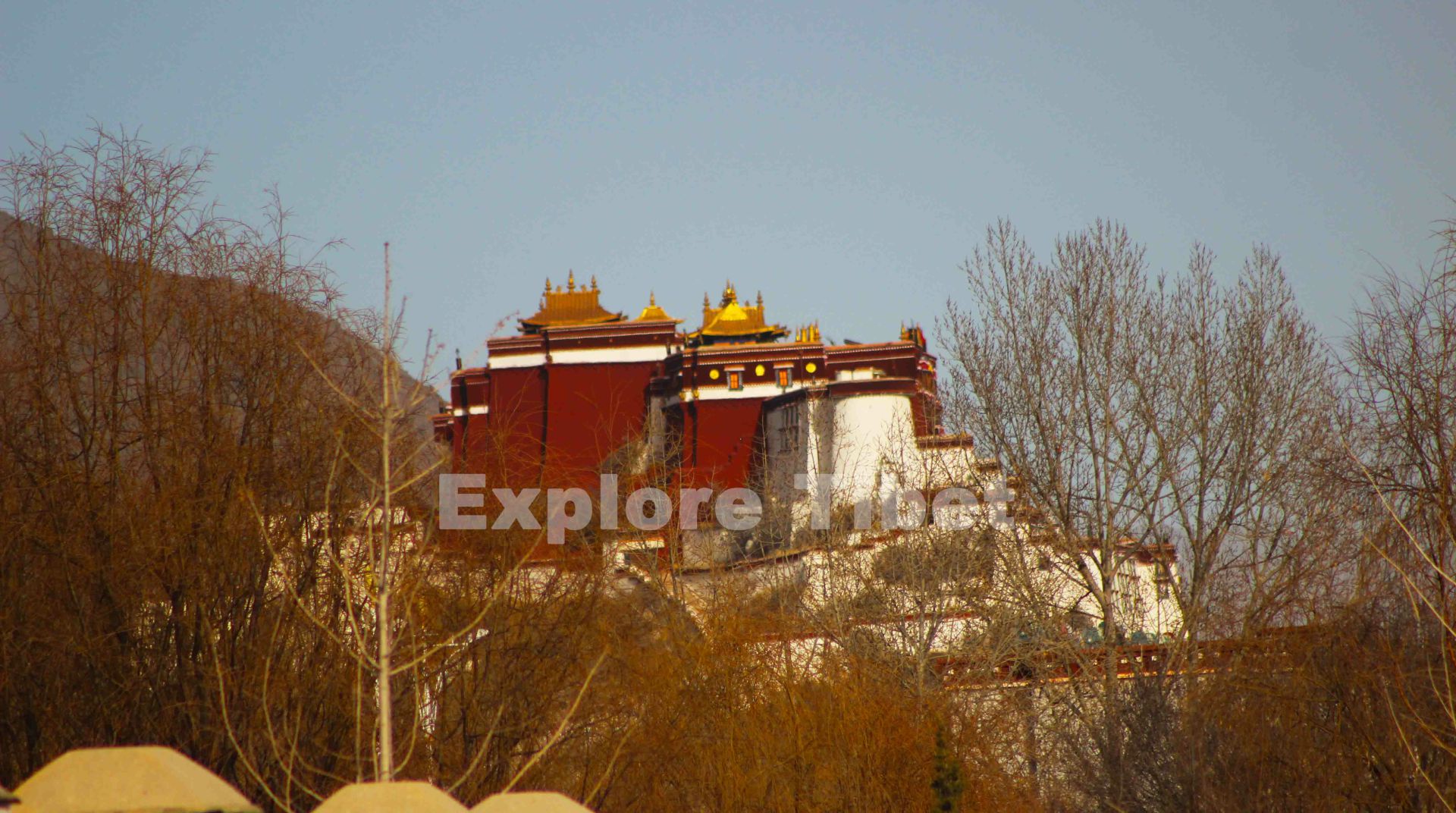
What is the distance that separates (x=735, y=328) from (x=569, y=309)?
460 cm

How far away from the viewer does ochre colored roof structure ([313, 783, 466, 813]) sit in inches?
197

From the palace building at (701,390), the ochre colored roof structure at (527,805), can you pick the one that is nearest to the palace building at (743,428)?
the palace building at (701,390)

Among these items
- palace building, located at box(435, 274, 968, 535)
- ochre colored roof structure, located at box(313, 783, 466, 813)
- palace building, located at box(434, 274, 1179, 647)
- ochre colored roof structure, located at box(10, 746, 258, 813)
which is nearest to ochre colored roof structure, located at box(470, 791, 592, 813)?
ochre colored roof structure, located at box(313, 783, 466, 813)

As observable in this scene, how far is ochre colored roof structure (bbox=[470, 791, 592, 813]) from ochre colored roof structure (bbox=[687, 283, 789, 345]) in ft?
107

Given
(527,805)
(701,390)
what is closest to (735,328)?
(701,390)

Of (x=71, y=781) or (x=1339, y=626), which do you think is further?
(x=1339, y=626)

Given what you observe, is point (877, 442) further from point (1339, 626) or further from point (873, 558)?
point (1339, 626)

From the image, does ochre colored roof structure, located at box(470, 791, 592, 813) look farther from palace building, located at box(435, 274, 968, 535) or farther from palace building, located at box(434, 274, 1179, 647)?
palace building, located at box(435, 274, 968, 535)

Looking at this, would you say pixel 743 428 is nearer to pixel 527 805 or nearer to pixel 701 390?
pixel 701 390

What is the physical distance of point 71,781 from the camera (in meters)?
5.06

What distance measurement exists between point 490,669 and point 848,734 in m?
3.94

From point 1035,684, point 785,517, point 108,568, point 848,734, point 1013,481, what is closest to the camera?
point 108,568

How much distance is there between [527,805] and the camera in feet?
17.5

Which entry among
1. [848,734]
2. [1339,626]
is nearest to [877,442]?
[848,734]
